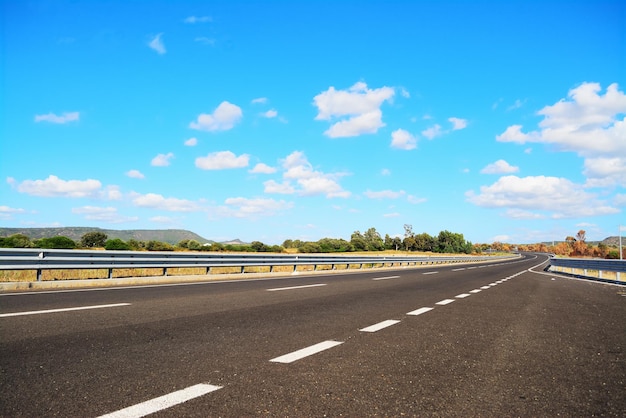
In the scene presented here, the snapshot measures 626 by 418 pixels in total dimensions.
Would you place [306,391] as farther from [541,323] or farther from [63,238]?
[63,238]

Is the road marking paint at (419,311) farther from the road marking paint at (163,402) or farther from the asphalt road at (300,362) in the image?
the road marking paint at (163,402)

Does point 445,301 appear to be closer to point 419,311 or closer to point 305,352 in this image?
point 419,311

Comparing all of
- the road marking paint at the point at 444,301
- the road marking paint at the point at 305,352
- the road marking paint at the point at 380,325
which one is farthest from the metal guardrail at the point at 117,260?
the road marking paint at the point at 305,352

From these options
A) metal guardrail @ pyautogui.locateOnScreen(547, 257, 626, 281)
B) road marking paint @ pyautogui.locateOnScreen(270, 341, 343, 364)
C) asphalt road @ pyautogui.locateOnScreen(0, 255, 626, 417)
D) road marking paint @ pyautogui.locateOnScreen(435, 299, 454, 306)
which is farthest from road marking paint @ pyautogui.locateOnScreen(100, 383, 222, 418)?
metal guardrail @ pyautogui.locateOnScreen(547, 257, 626, 281)

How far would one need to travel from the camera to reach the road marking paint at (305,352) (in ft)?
15.2

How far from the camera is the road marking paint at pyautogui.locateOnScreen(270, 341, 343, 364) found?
463 cm

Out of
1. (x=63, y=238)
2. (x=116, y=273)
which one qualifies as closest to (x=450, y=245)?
(x=63, y=238)

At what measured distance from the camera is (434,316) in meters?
8.34

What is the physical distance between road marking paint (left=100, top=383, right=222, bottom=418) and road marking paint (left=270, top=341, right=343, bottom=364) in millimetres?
1074

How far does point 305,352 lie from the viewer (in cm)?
501

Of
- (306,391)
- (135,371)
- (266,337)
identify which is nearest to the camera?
(306,391)

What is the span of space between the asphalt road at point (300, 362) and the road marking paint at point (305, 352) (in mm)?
23

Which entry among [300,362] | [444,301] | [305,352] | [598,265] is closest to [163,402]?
[300,362]

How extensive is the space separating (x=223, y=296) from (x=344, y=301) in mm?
2821
